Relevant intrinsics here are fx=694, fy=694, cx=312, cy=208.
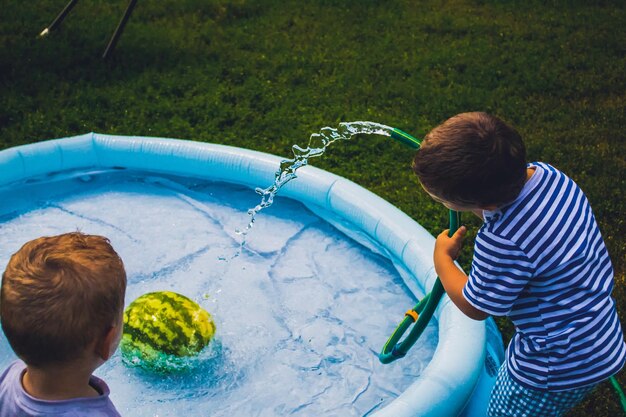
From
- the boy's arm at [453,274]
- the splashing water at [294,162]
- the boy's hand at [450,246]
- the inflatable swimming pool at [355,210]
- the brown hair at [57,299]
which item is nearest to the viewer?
the brown hair at [57,299]

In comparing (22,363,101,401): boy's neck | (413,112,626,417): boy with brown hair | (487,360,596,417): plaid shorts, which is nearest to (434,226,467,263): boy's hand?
(413,112,626,417): boy with brown hair

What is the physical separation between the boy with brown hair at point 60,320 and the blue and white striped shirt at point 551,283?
3.96ft

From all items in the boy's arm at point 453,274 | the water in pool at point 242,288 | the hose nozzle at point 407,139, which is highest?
the hose nozzle at point 407,139

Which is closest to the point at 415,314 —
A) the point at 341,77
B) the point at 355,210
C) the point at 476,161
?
the point at 476,161

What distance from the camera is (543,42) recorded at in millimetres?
7277

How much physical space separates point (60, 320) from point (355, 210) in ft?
9.22

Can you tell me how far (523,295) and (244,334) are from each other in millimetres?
1833

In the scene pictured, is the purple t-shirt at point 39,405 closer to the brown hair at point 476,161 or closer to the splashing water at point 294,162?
the brown hair at point 476,161

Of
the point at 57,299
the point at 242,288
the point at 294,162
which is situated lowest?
the point at 242,288

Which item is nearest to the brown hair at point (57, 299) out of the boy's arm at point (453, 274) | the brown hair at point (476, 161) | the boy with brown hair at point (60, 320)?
the boy with brown hair at point (60, 320)

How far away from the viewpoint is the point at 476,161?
7.37 feet

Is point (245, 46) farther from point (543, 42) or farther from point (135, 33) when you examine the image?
point (543, 42)

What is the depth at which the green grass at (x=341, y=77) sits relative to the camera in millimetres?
5453

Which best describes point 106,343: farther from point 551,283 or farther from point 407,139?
point 407,139
